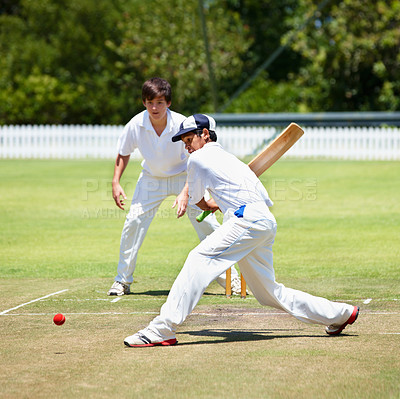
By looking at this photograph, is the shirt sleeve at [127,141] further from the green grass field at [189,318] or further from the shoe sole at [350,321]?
the shoe sole at [350,321]

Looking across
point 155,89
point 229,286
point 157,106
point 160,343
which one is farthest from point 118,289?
point 160,343

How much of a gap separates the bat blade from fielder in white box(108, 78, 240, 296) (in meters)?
1.48

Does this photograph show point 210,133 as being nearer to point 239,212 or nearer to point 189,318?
point 239,212

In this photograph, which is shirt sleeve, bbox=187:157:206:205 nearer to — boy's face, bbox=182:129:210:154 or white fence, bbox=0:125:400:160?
boy's face, bbox=182:129:210:154

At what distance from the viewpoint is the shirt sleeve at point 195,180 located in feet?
18.5

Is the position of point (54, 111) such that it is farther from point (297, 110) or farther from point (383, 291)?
point (383, 291)

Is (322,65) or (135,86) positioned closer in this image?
(322,65)

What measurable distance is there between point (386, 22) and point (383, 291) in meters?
27.0

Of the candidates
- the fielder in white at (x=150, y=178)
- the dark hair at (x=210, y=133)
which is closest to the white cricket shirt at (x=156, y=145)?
the fielder in white at (x=150, y=178)

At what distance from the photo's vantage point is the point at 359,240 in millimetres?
11766

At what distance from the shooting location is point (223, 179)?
221 inches

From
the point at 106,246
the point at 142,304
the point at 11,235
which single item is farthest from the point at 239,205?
the point at 11,235

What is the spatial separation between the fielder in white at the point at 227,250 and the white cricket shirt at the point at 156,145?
2.02 meters

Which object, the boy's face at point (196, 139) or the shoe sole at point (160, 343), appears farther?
the boy's face at point (196, 139)
